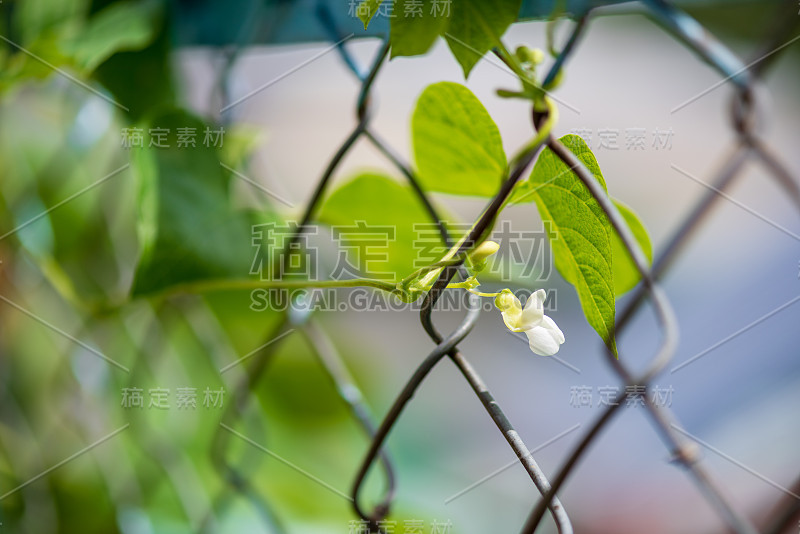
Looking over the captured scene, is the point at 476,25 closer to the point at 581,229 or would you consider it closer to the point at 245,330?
the point at 581,229

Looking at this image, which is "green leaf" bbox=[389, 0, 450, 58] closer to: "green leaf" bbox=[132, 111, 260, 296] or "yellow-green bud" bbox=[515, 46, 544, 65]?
"yellow-green bud" bbox=[515, 46, 544, 65]

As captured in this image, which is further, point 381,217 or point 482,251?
point 381,217

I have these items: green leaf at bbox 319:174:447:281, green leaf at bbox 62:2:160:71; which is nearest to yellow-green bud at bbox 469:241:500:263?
green leaf at bbox 319:174:447:281

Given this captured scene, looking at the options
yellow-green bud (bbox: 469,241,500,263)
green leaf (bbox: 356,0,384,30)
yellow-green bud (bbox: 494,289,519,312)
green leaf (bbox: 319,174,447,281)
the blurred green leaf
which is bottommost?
yellow-green bud (bbox: 494,289,519,312)

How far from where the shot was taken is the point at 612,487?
840 millimetres

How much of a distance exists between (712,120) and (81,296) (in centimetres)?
100

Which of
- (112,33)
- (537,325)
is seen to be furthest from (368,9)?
(112,33)

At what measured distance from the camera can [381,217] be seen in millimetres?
353

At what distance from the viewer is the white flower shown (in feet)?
0.64

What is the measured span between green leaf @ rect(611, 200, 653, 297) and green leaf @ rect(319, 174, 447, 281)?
0.11m

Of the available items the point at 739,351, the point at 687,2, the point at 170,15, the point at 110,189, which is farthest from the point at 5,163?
the point at 739,351

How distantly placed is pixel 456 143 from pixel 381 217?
0.34 ft

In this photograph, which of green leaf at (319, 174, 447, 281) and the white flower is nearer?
the white flower

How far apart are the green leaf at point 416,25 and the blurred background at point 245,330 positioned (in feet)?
0.11
